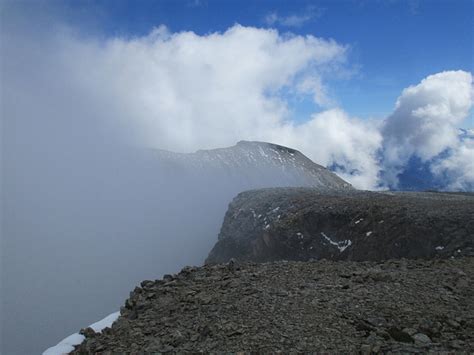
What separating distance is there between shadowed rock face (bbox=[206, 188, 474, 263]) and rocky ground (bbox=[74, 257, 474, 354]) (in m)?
8.86

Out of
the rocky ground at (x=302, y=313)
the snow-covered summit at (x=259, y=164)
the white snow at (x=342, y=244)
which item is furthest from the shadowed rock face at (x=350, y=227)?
the snow-covered summit at (x=259, y=164)

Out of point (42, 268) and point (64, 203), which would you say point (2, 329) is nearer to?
point (42, 268)

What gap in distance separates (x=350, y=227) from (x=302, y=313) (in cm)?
1820

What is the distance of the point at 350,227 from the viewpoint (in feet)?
81.9

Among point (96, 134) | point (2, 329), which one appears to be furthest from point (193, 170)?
point (96, 134)

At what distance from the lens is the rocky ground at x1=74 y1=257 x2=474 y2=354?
6840mm

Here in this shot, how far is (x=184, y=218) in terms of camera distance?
100 meters

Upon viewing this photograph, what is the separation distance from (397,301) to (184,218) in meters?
94.1

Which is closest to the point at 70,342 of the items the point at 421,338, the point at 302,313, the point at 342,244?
the point at 302,313

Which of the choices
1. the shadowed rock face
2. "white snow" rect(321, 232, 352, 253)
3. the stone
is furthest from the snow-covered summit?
the stone

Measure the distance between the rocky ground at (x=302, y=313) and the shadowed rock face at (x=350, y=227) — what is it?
29.1 feet

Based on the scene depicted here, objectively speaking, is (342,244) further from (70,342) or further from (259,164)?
(259,164)

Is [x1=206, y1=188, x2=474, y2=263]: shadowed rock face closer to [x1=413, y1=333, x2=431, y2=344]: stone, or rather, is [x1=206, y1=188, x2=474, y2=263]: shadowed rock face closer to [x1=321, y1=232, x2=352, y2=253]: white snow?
[x1=321, y1=232, x2=352, y2=253]: white snow

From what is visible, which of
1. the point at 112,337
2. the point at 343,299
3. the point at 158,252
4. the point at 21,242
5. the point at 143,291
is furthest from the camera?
the point at 21,242
